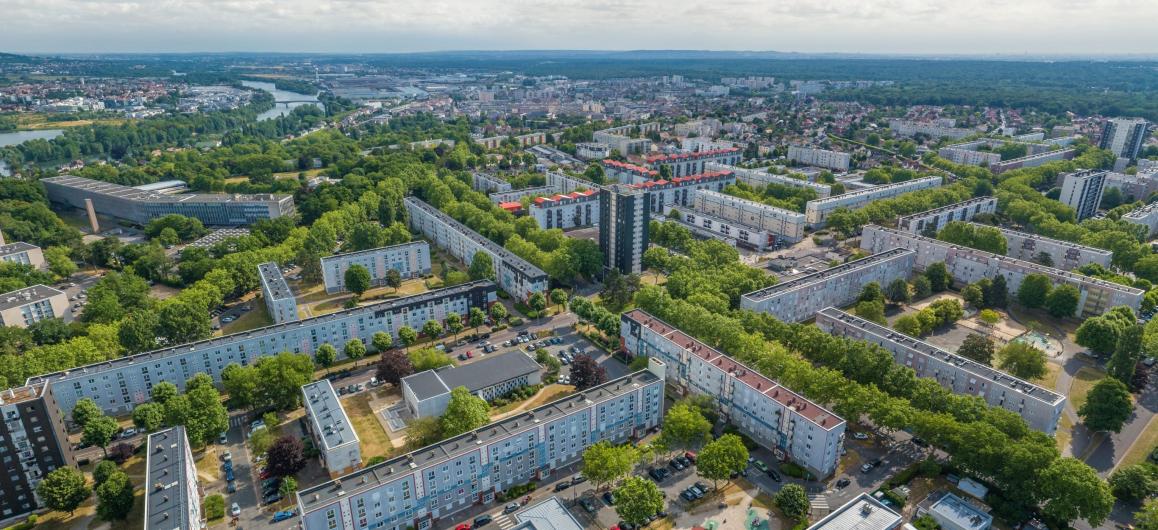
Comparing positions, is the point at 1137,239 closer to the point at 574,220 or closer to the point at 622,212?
the point at 622,212

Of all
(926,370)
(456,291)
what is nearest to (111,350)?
(456,291)

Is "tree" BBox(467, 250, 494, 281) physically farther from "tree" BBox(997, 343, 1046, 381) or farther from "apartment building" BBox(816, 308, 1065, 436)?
"tree" BBox(997, 343, 1046, 381)

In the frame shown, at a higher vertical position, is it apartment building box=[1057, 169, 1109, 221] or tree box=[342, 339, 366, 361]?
apartment building box=[1057, 169, 1109, 221]

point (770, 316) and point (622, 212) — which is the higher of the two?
point (622, 212)

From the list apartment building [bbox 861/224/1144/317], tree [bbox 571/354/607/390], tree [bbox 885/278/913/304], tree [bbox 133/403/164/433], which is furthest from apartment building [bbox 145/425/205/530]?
apartment building [bbox 861/224/1144/317]

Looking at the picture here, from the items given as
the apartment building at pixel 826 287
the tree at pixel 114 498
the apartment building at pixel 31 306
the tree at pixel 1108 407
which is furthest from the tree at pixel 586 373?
the apartment building at pixel 31 306

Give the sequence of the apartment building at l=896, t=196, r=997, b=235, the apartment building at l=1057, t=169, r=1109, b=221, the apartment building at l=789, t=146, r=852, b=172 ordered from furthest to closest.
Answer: the apartment building at l=789, t=146, r=852, b=172, the apartment building at l=1057, t=169, r=1109, b=221, the apartment building at l=896, t=196, r=997, b=235

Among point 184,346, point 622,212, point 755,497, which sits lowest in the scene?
point 755,497

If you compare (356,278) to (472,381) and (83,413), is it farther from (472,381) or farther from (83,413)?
(83,413)
